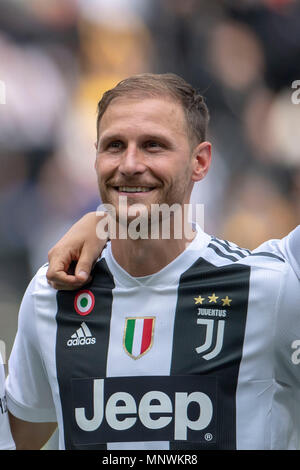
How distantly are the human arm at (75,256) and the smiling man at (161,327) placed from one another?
0.11 feet

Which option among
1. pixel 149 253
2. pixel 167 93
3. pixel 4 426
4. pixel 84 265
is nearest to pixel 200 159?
pixel 167 93

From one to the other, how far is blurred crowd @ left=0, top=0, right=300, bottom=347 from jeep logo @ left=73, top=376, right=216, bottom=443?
3.03 m

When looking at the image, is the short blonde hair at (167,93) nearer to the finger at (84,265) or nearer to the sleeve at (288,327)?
the finger at (84,265)

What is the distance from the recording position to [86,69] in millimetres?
5715

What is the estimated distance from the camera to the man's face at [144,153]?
2.12 m

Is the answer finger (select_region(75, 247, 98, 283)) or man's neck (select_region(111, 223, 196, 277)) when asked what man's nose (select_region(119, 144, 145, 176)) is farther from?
finger (select_region(75, 247, 98, 283))

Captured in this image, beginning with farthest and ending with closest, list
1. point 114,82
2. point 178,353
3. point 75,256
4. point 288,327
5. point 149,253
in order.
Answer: point 114,82, point 75,256, point 149,253, point 178,353, point 288,327

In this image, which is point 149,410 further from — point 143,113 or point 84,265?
point 143,113

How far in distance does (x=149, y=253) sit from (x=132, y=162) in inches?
12.9

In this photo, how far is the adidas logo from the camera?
2.24 meters

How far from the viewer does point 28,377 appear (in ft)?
7.81

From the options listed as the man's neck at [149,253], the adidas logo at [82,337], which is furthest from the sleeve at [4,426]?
the man's neck at [149,253]
